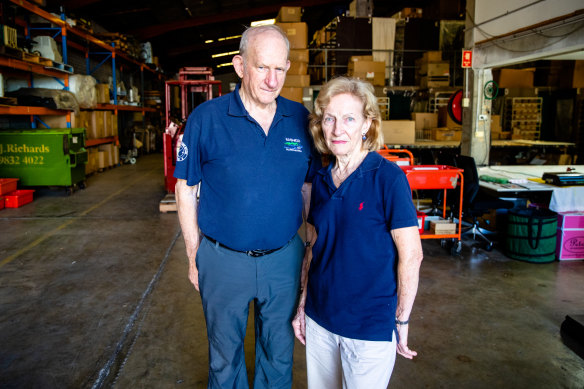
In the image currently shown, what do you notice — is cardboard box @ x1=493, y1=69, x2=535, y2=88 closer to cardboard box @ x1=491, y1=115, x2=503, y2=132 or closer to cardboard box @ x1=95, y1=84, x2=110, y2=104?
cardboard box @ x1=491, y1=115, x2=503, y2=132

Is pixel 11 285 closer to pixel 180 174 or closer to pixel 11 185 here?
pixel 180 174

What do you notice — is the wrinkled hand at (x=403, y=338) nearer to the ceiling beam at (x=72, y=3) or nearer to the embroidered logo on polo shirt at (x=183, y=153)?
the embroidered logo on polo shirt at (x=183, y=153)

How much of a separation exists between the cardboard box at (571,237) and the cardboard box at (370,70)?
272 inches

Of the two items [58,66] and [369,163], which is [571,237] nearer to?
[369,163]

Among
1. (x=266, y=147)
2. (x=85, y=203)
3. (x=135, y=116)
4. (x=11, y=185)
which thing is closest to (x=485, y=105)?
(x=266, y=147)

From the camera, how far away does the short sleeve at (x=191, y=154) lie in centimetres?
185

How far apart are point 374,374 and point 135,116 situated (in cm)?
1669

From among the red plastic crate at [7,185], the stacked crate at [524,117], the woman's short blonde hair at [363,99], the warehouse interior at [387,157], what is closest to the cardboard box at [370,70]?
the warehouse interior at [387,157]

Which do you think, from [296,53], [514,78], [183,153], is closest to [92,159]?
[296,53]

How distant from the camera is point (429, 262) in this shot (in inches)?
192

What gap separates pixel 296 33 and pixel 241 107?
30.8 ft

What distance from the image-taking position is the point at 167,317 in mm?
3488

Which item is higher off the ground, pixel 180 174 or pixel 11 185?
pixel 180 174

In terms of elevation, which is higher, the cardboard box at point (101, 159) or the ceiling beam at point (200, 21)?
the ceiling beam at point (200, 21)
